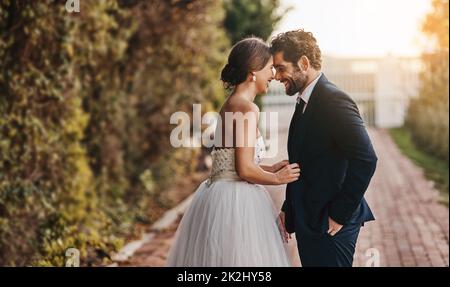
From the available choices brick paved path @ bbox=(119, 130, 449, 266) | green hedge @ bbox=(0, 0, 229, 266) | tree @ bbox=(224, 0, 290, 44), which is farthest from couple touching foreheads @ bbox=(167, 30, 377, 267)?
tree @ bbox=(224, 0, 290, 44)

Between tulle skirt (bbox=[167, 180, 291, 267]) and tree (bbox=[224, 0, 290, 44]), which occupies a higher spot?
tree (bbox=[224, 0, 290, 44])

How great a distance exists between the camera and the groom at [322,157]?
13.6 ft

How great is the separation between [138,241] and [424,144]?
9.29 m

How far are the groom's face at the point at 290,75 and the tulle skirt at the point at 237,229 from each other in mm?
591

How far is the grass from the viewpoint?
499 inches

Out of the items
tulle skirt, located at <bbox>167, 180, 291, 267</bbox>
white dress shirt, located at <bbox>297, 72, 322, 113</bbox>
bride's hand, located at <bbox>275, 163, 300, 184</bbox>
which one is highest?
white dress shirt, located at <bbox>297, 72, 322, 113</bbox>

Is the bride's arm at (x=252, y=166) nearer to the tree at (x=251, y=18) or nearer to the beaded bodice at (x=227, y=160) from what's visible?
the beaded bodice at (x=227, y=160)

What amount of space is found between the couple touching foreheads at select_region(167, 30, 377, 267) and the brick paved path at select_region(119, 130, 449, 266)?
1.04 metres

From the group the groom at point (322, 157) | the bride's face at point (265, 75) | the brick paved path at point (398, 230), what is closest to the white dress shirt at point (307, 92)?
the groom at point (322, 157)

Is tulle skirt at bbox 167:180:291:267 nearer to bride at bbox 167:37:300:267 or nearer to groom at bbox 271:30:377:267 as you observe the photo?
bride at bbox 167:37:300:267

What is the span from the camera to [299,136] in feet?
14.2

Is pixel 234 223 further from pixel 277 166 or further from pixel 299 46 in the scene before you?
pixel 299 46

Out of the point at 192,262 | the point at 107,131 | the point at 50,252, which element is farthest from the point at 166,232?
the point at 192,262

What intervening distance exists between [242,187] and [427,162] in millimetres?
11517
